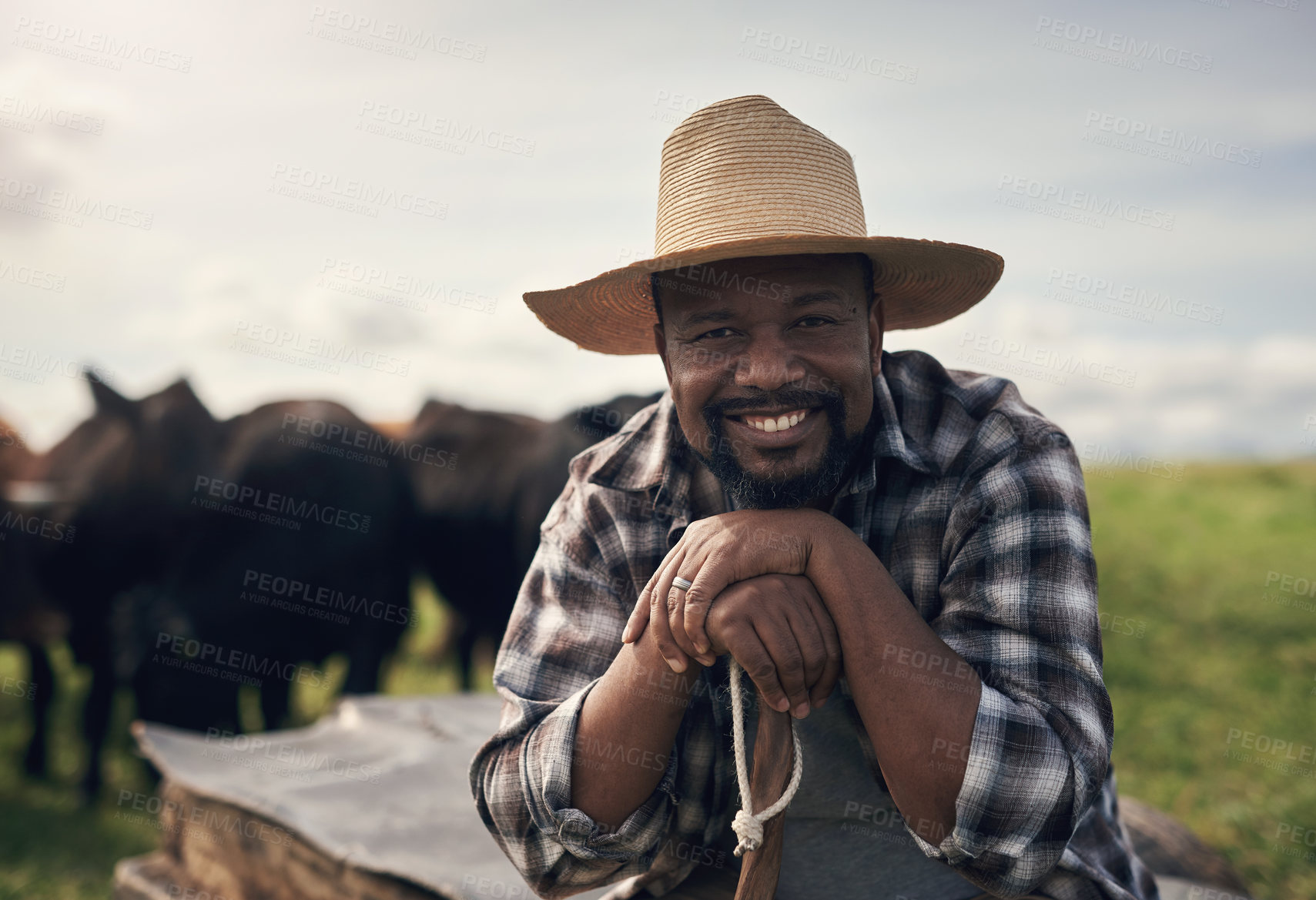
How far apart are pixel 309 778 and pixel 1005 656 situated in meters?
2.76

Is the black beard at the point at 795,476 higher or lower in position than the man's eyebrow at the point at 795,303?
lower

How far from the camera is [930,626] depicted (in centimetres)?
182

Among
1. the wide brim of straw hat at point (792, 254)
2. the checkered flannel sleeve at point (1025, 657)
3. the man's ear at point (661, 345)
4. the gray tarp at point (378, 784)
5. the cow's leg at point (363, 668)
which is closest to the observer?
the checkered flannel sleeve at point (1025, 657)

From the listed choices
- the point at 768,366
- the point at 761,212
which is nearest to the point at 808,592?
the point at 768,366

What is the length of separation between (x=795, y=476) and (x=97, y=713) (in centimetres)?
558

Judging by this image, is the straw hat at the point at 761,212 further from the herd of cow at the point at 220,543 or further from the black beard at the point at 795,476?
the herd of cow at the point at 220,543

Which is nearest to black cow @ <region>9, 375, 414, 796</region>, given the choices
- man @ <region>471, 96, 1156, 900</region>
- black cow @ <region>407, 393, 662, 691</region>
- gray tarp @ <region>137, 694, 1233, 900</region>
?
black cow @ <region>407, 393, 662, 691</region>

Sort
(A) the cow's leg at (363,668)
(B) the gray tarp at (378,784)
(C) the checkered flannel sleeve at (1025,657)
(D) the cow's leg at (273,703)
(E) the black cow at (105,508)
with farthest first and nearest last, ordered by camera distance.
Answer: (A) the cow's leg at (363,668)
(D) the cow's leg at (273,703)
(E) the black cow at (105,508)
(B) the gray tarp at (378,784)
(C) the checkered flannel sleeve at (1025,657)

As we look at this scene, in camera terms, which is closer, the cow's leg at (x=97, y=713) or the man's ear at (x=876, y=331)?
the man's ear at (x=876, y=331)

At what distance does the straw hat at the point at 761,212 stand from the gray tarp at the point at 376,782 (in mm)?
1786

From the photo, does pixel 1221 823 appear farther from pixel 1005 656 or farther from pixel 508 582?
pixel 508 582

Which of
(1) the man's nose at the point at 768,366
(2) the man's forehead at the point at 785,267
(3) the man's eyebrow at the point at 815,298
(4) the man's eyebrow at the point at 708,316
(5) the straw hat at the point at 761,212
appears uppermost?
(5) the straw hat at the point at 761,212

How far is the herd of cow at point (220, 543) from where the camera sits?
19.6ft

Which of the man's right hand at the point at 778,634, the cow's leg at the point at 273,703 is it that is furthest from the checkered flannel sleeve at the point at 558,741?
the cow's leg at the point at 273,703
